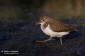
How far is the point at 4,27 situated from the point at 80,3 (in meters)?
7.66

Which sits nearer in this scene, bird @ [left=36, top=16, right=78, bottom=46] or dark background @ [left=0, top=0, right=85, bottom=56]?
dark background @ [left=0, top=0, right=85, bottom=56]

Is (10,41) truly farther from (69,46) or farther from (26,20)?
(26,20)

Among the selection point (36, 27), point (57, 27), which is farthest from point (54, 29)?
point (36, 27)

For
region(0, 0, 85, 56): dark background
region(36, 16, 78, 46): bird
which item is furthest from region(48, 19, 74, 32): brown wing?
region(0, 0, 85, 56): dark background

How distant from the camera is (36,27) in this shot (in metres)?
12.2

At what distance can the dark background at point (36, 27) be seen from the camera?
8.51m

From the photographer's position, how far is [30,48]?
8742 millimetres

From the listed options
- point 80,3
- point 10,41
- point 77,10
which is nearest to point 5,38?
point 10,41

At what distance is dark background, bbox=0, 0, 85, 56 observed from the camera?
8508 mm

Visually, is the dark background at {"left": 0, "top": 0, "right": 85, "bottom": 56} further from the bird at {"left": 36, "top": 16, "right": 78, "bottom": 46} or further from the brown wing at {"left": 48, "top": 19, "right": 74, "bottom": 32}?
the brown wing at {"left": 48, "top": 19, "right": 74, "bottom": 32}

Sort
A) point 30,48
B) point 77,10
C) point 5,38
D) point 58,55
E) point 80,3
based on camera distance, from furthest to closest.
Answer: point 80,3, point 77,10, point 5,38, point 30,48, point 58,55

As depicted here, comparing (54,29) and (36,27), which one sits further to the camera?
(36,27)

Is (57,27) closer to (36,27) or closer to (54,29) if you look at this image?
(54,29)

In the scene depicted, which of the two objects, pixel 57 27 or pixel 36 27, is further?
pixel 36 27
